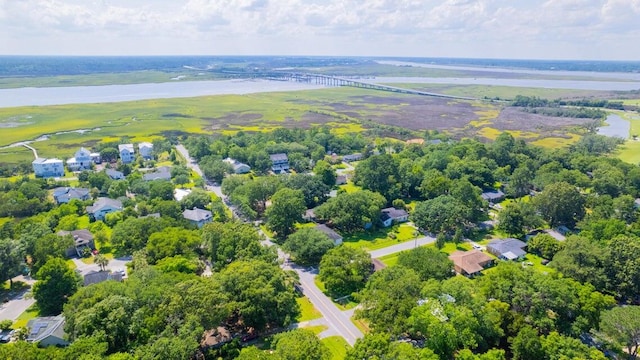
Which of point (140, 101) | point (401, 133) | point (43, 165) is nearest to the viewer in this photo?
point (43, 165)

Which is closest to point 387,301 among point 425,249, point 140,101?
point 425,249

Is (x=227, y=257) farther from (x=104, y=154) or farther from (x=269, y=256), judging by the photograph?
(x=104, y=154)

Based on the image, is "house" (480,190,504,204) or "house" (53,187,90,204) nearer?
"house" (53,187,90,204)

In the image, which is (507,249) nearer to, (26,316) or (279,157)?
(279,157)

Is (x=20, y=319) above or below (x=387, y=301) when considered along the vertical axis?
below

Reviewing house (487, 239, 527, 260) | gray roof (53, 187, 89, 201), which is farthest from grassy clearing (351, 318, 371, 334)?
gray roof (53, 187, 89, 201)

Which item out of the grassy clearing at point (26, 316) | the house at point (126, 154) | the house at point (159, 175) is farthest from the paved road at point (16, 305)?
the house at point (126, 154)

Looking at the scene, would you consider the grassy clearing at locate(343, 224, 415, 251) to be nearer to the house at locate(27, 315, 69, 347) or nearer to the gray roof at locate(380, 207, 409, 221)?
the gray roof at locate(380, 207, 409, 221)
